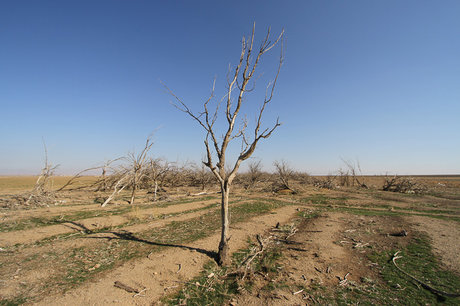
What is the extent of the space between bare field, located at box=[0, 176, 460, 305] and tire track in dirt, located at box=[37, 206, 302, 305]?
2 cm

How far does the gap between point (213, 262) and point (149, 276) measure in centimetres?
166

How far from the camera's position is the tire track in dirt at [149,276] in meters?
3.96

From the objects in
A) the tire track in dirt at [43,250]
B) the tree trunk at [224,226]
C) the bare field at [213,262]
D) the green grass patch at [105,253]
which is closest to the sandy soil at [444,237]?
the bare field at [213,262]

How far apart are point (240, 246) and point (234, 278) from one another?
7.23ft

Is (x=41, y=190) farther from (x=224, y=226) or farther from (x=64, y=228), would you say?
(x=224, y=226)

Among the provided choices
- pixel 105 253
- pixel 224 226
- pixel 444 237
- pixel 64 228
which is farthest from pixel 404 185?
pixel 64 228

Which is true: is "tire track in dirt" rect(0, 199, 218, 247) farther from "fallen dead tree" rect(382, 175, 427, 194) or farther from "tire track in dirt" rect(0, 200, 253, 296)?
"fallen dead tree" rect(382, 175, 427, 194)

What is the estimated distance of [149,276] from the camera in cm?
489

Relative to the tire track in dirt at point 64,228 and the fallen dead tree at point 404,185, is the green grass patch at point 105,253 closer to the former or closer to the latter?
the tire track in dirt at point 64,228

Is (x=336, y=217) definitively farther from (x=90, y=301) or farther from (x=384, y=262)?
(x=90, y=301)

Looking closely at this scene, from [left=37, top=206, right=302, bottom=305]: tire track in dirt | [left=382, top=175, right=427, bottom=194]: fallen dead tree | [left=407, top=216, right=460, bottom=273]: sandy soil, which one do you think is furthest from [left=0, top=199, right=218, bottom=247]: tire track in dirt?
[left=382, top=175, right=427, bottom=194]: fallen dead tree

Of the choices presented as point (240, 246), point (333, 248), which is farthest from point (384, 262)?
point (240, 246)

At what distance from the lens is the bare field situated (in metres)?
4.18

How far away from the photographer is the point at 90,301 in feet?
12.8
